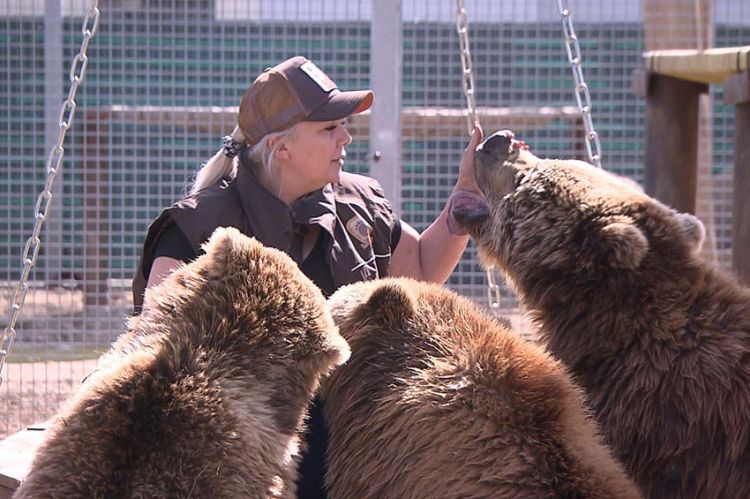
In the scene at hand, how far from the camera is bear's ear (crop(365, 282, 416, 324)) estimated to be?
2.42 meters

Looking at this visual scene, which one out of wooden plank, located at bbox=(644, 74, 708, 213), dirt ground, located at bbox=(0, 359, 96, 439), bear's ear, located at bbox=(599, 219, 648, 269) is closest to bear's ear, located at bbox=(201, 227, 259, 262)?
bear's ear, located at bbox=(599, 219, 648, 269)

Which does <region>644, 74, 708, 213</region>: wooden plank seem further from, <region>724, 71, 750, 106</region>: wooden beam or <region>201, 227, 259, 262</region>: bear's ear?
<region>201, 227, 259, 262</region>: bear's ear

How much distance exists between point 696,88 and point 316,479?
575 cm

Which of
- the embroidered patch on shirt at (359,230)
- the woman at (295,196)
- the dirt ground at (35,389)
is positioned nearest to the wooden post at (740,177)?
the woman at (295,196)

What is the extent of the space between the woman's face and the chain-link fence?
373 cm

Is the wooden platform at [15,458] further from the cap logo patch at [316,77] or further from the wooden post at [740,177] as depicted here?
the wooden post at [740,177]

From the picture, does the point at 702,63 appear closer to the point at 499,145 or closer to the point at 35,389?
the point at 499,145

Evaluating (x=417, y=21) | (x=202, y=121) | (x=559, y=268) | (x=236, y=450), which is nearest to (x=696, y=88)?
(x=417, y=21)

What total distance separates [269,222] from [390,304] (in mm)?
1239

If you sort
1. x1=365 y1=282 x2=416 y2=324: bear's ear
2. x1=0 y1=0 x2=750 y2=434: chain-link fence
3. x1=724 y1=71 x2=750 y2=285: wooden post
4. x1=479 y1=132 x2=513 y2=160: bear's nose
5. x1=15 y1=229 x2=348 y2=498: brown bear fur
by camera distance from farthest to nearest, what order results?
x1=0 y1=0 x2=750 y2=434: chain-link fence → x1=724 y1=71 x2=750 y2=285: wooden post → x1=479 y1=132 x2=513 y2=160: bear's nose → x1=365 y1=282 x2=416 y2=324: bear's ear → x1=15 y1=229 x2=348 y2=498: brown bear fur

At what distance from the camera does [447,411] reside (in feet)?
7.39

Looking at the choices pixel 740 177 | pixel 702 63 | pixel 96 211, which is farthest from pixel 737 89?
pixel 96 211

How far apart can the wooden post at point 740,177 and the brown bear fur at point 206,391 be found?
4.38 metres

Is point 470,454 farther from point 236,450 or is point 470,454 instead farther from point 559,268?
point 559,268
